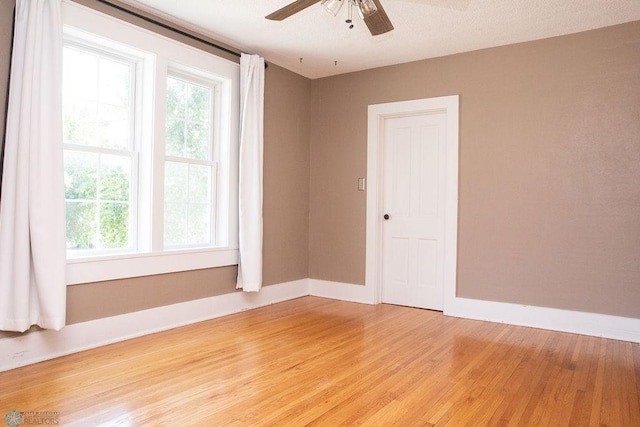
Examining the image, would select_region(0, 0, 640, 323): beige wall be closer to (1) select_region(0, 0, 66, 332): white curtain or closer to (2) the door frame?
(2) the door frame

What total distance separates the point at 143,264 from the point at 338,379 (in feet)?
6.14

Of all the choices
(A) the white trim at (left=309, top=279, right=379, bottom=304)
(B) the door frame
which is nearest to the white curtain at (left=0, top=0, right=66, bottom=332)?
(A) the white trim at (left=309, top=279, right=379, bottom=304)

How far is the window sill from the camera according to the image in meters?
Result: 3.18

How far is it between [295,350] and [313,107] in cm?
317

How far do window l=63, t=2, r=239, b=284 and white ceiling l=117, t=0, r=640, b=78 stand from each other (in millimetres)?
347

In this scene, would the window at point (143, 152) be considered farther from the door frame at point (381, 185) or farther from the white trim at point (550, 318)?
the white trim at point (550, 318)

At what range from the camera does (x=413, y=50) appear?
4.41 metres

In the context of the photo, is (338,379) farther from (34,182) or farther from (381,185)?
(381,185)

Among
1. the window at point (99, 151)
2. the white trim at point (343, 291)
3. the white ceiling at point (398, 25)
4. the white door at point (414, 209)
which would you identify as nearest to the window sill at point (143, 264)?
the window at point (99, 151)

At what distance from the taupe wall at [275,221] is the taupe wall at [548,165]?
1.11 m

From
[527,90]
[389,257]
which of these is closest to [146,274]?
[389,257]

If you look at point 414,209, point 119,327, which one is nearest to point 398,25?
point 414,209

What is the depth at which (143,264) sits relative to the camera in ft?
11.8

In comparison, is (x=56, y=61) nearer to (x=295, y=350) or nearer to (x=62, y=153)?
(x=62, y=153)
